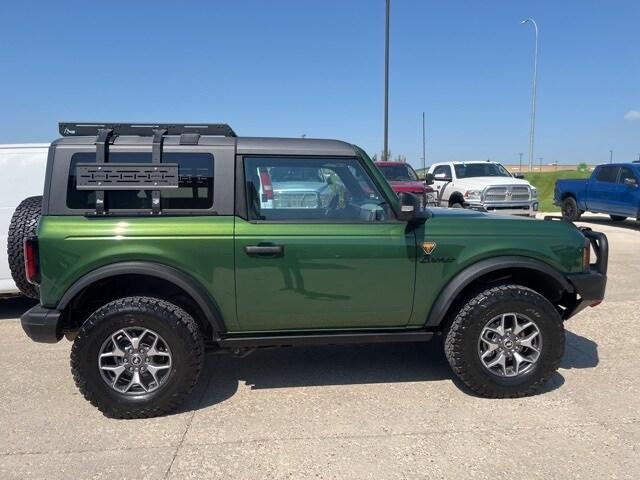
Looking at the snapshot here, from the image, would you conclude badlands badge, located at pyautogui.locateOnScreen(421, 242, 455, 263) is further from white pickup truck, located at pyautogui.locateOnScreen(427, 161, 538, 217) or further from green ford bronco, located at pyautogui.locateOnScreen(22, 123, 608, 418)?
white pickup truck, located at pyautogui.locateOnScreen(427, 161, 538, 217)

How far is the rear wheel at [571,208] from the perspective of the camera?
48.6 ft

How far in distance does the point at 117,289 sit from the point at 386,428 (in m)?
2.13

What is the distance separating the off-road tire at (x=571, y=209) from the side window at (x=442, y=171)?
4.19 meters

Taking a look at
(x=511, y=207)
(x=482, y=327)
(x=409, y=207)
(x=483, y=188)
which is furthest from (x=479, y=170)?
(x=409, y=207)

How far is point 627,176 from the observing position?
13.0 metres

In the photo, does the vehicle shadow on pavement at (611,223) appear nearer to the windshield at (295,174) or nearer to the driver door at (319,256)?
the driver door at (319,256)

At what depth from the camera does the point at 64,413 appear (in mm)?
3314

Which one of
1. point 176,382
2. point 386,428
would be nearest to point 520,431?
point 386,428

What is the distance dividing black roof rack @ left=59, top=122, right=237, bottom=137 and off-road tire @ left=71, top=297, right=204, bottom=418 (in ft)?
3.95

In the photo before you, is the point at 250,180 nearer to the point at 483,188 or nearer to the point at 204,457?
the point at 204,457

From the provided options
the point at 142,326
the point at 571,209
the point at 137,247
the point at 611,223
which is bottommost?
the point at 611,223

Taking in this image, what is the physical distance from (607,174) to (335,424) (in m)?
13.8

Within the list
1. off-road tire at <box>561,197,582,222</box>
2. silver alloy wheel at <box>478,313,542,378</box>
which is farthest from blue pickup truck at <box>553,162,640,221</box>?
silver alloy wheel at <box>478,313,542,378</box>

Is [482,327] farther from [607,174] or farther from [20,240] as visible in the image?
[607,174]
